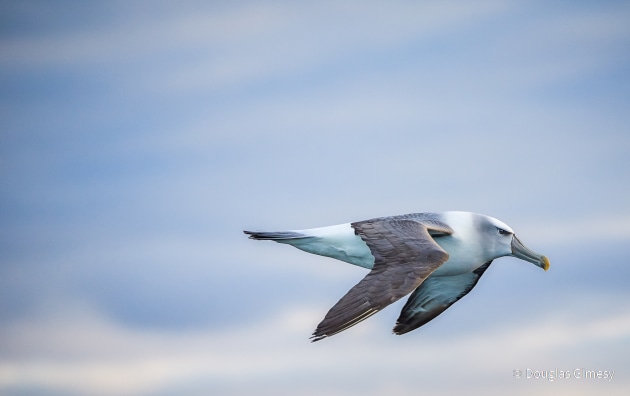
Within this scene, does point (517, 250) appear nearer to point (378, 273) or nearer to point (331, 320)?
point (378, 273)

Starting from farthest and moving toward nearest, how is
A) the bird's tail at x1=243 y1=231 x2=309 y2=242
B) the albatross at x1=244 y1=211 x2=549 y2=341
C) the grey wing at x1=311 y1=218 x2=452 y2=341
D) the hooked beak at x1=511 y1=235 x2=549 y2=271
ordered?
the hooked beak at x1=511 y1=235 x2=549 y2=271 < the bird's tail at x1=243 y1=231 x2=309 y2=242 < the albatross at x1=244 y1=211 x2=549 y2=341 < the grey wing at x1=311 y1=218 x2=452 y2=341

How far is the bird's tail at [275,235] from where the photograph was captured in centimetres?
2062

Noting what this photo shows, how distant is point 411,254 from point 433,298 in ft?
12.7

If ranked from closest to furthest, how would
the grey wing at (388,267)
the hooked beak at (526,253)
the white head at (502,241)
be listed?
the grey wing at (388,267)
the white head at (502,241)
the hooked beak at (526,253)

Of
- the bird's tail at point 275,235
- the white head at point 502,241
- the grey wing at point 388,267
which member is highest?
the bird's tail at point 275,235

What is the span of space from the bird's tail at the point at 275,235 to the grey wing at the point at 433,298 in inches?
116

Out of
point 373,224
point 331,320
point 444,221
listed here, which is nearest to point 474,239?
point 444,221

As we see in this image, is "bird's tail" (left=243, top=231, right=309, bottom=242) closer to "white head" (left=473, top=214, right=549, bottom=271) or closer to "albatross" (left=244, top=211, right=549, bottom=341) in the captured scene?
"albatross" (left=244, top=211, right=549, bottom=341)

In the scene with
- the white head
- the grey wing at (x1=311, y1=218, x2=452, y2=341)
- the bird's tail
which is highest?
the bird's tail

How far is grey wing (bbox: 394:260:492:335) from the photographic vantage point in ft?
72.6

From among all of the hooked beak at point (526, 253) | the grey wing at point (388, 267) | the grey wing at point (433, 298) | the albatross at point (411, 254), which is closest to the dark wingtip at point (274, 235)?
the albatross at point (411, 254)

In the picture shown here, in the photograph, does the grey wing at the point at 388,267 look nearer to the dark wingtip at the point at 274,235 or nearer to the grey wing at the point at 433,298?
the dark wingtip at the point at 274,235

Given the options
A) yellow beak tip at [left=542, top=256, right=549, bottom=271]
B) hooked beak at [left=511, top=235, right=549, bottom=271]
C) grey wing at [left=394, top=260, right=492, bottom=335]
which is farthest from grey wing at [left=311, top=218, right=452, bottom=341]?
yellow beak tip at [left=542, top=256, right=549, bottom=271]

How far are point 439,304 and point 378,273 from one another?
439 centimetres
